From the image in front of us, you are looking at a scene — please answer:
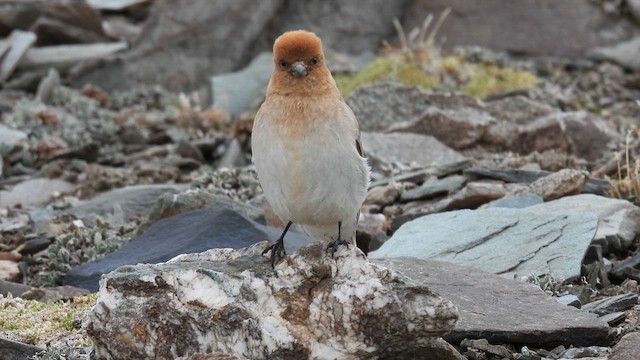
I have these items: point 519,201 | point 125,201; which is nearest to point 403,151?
point 519,201

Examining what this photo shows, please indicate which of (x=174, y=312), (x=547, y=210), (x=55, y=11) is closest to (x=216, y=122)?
(x=55, y=11)

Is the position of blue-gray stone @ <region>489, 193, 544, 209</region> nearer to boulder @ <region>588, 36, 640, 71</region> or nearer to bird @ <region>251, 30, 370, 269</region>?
bird @ <region>251, 30, 370, 269</region>

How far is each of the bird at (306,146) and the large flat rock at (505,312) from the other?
0.84m

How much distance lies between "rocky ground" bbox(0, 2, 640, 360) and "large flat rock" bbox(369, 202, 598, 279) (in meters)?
0.02

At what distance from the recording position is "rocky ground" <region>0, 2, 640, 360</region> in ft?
23.8

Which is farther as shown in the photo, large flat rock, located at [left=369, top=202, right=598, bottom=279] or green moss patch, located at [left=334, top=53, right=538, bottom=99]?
green moss patch, located at [left=334, top=53, right=538, bottom=99]

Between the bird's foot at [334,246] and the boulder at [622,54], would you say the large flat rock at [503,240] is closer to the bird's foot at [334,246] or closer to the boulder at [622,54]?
the bird's foot at [334,246]

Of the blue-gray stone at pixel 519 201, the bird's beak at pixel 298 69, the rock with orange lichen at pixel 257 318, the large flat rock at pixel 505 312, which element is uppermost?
the bird's beak at pixel 298 69

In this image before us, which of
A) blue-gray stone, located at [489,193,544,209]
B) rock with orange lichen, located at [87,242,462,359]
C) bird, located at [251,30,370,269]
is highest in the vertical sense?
bird, located at [251,30,370,269]

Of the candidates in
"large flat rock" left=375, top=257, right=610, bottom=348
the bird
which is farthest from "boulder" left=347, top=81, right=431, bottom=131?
the bird

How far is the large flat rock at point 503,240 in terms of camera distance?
8.45m

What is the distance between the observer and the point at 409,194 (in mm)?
11086

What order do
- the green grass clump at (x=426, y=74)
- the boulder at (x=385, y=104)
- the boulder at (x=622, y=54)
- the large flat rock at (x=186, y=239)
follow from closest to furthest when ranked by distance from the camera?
1. the large flat rock at (x=186, y=239)
2. the boulder at (x=385, y=104)
3. the green grass clump at (x=426, y=74)
4. the boulder at (x=622, y=54)

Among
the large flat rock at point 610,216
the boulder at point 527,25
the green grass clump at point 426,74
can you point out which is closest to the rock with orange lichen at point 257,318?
the large flat rock at point 610,216
